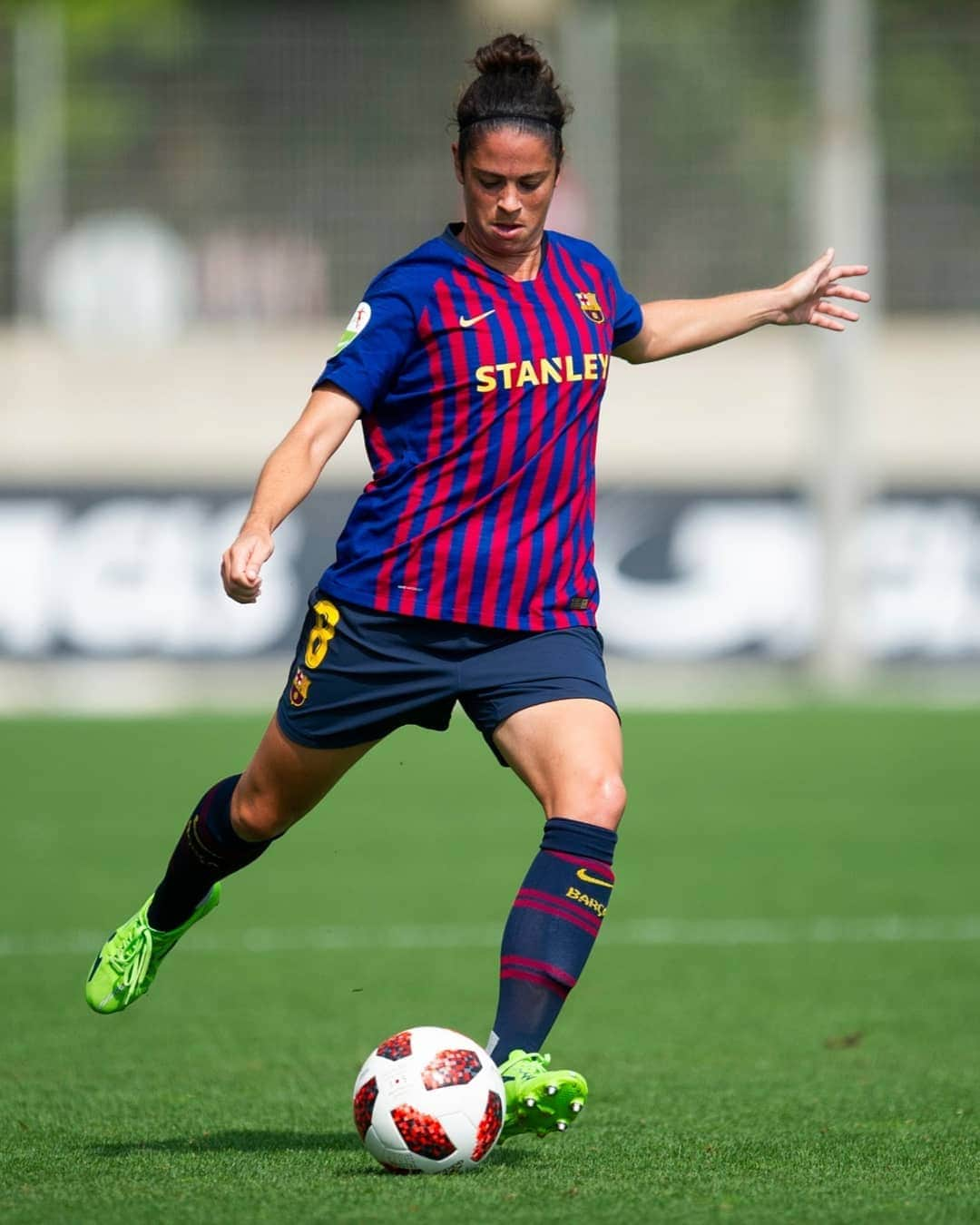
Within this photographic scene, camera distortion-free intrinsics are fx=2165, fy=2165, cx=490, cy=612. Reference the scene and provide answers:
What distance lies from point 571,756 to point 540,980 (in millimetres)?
460

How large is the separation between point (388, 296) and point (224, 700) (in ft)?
46.2

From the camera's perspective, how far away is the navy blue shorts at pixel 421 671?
15.0ft

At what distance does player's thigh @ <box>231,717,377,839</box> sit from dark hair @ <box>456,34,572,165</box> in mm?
1309

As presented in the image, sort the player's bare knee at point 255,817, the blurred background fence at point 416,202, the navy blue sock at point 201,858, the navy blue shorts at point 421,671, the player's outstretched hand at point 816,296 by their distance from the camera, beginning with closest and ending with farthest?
the navy blue shorts at point 421,671
the player's bare knee at point 255,817
the navy blue sock at point 201,858
the player's outstretched hand at point 816,296
the blurred background fence at point 416,202

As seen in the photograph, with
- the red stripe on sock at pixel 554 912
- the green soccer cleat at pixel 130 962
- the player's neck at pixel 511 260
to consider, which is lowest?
the green soccer cleat at pixel 130 962

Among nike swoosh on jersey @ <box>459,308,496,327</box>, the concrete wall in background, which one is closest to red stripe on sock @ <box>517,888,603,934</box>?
nike swoosh on jersey @ <box>459,308,496,327</box>

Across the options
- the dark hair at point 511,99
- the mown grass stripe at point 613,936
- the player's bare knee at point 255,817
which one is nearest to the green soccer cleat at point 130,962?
the player's bare knee at point 255,817

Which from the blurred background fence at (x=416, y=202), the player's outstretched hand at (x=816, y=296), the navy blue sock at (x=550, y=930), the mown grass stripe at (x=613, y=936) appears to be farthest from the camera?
the blurred background fence at (x=416, y=202)

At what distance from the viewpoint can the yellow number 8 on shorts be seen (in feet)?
15.3

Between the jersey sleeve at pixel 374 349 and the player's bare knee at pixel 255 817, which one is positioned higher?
the jersey sleeve at pixel 374 349

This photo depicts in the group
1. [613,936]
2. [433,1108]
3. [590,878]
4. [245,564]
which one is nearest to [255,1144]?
[433,1108]

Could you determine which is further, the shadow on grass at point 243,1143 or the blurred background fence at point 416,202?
the blurred background fence at point 416,202

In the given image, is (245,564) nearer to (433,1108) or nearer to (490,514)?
(490,514)

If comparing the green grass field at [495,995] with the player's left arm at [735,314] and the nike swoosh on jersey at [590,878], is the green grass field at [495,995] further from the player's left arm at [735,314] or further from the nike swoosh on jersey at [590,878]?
the player's left arm at [735,314]
